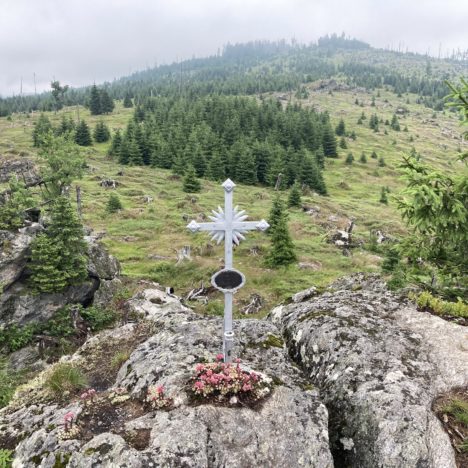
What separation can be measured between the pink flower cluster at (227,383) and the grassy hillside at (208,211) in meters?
6.08

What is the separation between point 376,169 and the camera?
93312mm

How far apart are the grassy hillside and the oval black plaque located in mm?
4847

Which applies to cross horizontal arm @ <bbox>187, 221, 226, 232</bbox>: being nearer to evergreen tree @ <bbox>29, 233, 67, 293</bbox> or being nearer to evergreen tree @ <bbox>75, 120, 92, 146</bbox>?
evergreen tree @ <bbox>29, 233, 67, 293</bbox>

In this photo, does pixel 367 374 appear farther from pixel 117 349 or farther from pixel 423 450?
pixel 117 349

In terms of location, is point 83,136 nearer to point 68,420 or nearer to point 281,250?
point 281,250

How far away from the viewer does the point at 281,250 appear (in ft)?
113

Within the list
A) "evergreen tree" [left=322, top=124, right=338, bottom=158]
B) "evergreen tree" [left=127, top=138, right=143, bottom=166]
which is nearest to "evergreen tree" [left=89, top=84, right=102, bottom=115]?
"evergreen tree" [left=127, top=138, right=143, bottom=166]

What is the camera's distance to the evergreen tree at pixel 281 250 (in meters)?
34.4

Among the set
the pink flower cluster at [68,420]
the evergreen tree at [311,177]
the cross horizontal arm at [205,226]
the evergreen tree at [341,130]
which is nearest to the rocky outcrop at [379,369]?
the cross horizontal arm at [205,226]

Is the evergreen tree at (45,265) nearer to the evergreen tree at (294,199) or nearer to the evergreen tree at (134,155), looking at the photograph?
the evergreen tree at (294,199)

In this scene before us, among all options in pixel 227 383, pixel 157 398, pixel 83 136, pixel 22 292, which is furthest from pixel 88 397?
pixel 83 136

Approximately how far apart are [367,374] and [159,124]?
320 feet

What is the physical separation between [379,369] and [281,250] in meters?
25.9

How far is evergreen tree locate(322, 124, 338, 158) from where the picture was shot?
97562mm
